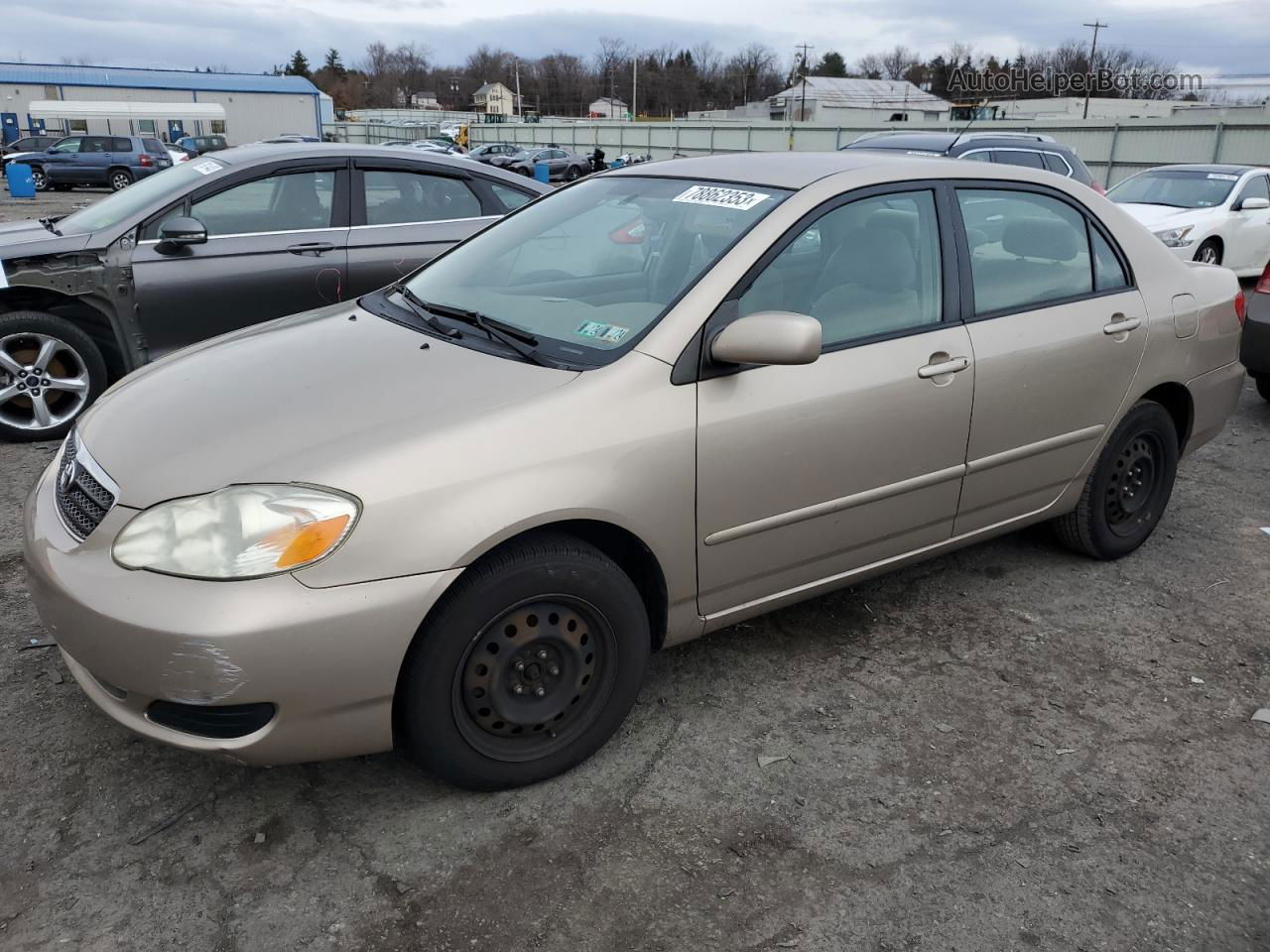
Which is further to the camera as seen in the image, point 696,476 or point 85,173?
point 85,173

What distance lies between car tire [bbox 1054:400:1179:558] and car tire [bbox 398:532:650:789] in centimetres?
228

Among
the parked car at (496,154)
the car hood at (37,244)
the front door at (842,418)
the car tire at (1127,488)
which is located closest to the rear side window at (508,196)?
the car hood at (37,244)

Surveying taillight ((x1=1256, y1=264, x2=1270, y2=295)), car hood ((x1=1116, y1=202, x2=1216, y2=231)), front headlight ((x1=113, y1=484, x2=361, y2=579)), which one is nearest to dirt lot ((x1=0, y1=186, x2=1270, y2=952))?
front headlight ((x1=113, y1=484, x2=361, y2=579))

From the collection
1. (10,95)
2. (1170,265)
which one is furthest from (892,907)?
(10,95)

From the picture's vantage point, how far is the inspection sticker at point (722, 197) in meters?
3.11

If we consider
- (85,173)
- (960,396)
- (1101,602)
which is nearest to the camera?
(960,396)

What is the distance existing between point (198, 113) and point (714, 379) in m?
63.2

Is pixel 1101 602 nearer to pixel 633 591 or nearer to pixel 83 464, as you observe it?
pixel 633 591

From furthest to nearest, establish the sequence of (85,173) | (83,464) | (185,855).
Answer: (85,173) → (83,464) → (185,855)

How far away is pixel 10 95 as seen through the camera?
61.1 m

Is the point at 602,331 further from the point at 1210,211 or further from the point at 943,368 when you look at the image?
the point at 1210,211

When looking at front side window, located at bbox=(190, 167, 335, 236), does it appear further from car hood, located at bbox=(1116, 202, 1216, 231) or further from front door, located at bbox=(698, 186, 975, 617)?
car hood, located at bbox=(1116, 202, 1216, 231)

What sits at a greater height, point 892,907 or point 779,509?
point 779,509

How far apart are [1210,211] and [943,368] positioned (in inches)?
391
